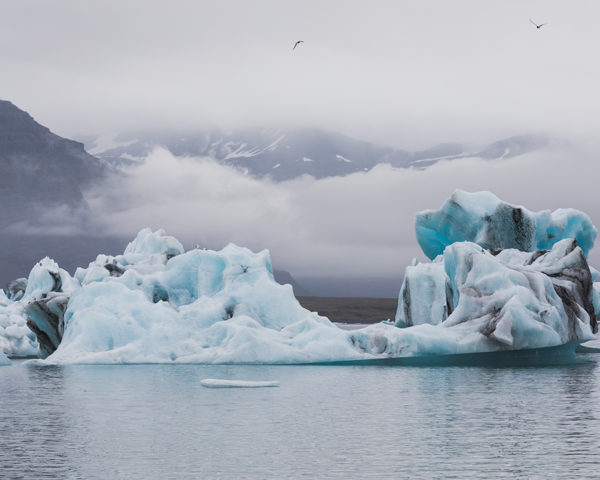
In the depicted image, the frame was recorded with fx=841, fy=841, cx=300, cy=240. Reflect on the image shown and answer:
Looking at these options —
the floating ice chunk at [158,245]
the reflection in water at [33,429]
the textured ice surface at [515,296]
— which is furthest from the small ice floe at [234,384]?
the floating ice chunk at [158,245]

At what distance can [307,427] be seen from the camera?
56.7ft

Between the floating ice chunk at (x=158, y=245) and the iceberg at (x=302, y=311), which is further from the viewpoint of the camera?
the floating ice chunk at (x=158, y=245)

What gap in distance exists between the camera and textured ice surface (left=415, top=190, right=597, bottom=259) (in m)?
→ 41.2

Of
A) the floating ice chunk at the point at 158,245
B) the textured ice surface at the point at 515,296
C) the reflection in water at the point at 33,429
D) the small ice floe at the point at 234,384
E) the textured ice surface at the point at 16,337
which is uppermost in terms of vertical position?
the floating ice chunk at the point at 158,245

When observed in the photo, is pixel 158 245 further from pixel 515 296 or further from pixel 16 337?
pixel 515 296

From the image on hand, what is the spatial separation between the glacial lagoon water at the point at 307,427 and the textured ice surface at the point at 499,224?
510 inches

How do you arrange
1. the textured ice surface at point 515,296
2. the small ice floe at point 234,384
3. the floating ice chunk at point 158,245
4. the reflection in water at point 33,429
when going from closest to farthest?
1. the reflection in water at point 33,429
2. the small ice floe at point 234,384
3. the textured ice surface at point 515,296
4. the floating ice chunk at point 158,245

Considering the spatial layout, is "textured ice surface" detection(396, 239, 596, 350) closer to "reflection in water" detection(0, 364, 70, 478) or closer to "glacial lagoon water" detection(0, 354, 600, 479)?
"glacial lagoon water" detection(0, 354, 600, 479)

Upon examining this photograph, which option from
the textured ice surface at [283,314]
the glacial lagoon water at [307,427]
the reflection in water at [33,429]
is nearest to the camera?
the glacial lagoon water at [307,427]

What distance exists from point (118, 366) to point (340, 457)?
22672mm

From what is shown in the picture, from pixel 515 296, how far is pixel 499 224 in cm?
1225

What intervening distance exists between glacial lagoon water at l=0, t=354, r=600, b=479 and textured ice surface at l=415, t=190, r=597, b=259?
12950mm

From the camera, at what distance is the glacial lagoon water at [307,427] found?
12.9m

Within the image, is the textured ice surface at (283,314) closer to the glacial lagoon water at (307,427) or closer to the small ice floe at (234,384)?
the glacial lagoon water at (307,427)
